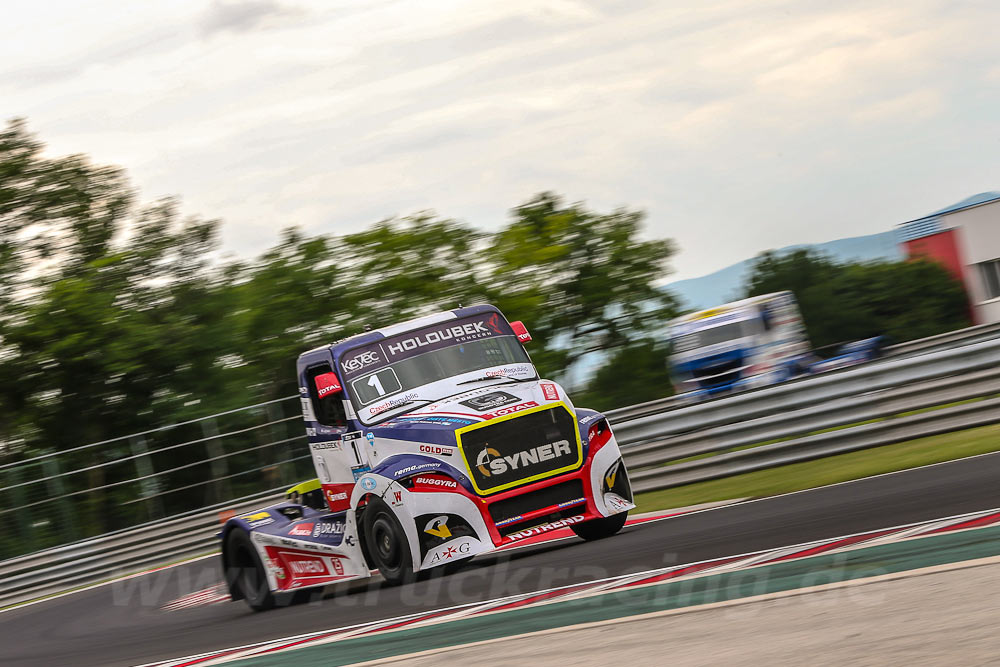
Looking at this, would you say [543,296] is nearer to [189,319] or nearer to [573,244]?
[573,244]

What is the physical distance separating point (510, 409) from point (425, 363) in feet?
4.16

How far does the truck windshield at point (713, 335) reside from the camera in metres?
31.4

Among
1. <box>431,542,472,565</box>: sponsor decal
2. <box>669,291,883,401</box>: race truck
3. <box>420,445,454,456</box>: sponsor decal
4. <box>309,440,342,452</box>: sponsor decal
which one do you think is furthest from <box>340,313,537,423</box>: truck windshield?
<box>669,291,883,401</box>: race truck

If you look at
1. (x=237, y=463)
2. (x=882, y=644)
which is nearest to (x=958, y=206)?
(x=237, y=463)

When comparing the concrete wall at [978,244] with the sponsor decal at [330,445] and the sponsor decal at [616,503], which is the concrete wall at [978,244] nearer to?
the sponsor decal at [616,503]

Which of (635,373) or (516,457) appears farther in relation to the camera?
(635,373)

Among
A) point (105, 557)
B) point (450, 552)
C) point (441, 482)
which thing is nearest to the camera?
point (450, 552)

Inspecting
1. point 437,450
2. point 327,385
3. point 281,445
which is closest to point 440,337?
point 327,385

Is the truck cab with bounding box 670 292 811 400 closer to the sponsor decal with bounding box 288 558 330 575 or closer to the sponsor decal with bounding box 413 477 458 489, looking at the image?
the sponsor decal with bounding box 288 558 330 575

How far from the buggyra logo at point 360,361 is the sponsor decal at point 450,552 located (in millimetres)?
2090

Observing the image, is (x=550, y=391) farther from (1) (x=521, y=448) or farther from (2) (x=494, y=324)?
(2) (x=494, y=324)

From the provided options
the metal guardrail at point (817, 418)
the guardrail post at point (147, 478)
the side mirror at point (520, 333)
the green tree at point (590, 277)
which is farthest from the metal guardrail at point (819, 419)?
the green tree at point (590, 277)

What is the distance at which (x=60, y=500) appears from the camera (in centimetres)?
2073

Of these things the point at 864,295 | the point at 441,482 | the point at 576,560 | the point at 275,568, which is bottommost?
the point at 864,295
